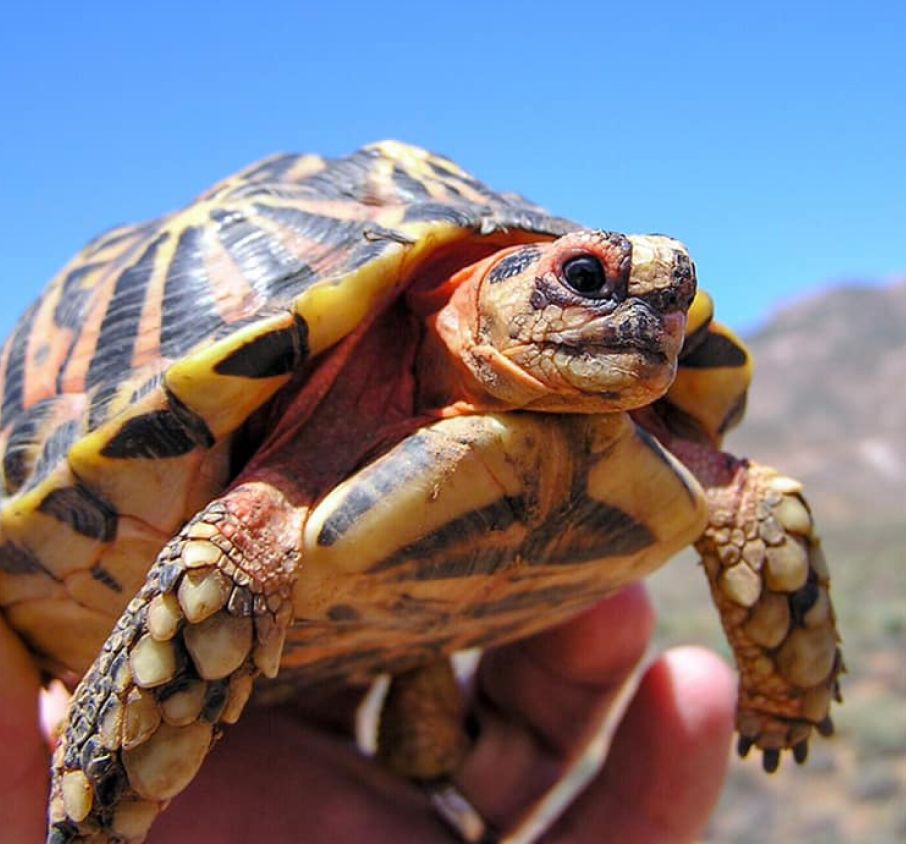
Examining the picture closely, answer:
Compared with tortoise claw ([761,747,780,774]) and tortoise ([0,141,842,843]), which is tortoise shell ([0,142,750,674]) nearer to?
tortoise ([0,141,842,843])

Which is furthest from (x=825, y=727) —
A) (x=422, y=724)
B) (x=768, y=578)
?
(x=422, y=724)

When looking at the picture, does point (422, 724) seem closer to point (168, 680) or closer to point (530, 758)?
point (530, 758)

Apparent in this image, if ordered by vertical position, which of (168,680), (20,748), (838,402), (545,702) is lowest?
(838,402)

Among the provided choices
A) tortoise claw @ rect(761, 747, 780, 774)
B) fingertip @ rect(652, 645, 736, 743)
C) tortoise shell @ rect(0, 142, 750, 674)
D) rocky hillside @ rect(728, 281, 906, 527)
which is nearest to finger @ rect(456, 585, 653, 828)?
fingertip @ rect(652, 645, 736, 743)

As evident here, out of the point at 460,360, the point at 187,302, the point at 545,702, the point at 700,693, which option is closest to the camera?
the point at 460,360

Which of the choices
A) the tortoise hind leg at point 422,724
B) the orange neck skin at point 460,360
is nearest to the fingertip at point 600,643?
the tortoise hind leg at point 422,724

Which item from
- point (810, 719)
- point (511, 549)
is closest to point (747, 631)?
point (810, 719)
